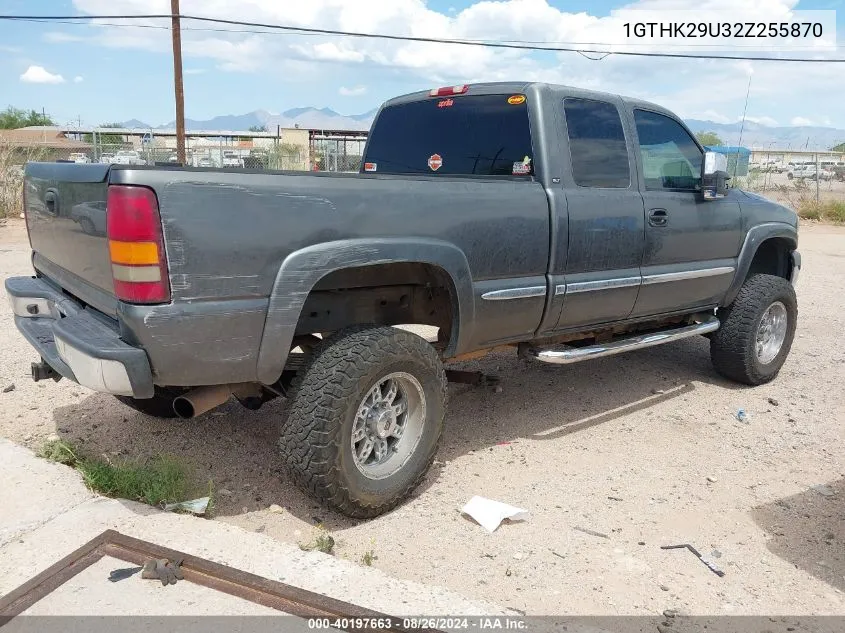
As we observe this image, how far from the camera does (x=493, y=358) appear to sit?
20.4 ft

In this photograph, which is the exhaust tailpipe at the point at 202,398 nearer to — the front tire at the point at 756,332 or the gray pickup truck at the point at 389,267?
the gray pickup truck at the point at 389,267

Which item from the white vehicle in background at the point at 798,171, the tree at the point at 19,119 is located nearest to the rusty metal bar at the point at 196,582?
the white vehicle in background at the point at 798,171

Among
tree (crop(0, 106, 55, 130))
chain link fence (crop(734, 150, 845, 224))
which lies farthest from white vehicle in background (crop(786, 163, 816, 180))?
tree (crop(0, 106, 55, 130))

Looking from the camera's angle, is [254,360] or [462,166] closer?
[254,360]

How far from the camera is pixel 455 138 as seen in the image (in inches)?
176

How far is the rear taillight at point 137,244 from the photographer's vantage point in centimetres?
266

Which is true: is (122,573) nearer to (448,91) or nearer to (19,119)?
(448,91)

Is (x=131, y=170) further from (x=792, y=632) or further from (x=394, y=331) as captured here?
(x=792, y=632)

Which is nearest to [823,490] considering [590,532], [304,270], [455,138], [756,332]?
[590,532]

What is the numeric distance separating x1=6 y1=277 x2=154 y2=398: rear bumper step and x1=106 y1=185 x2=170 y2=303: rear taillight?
227 mm

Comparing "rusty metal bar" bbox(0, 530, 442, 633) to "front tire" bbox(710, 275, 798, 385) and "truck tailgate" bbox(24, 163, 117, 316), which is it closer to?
"truck tailgate" bbox(24, 163, 117, 316)

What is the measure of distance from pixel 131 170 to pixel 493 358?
403 cm

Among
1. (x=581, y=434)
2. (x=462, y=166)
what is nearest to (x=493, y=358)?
(x=581, y=434)

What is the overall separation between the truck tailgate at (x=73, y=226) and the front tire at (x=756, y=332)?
4.37m
